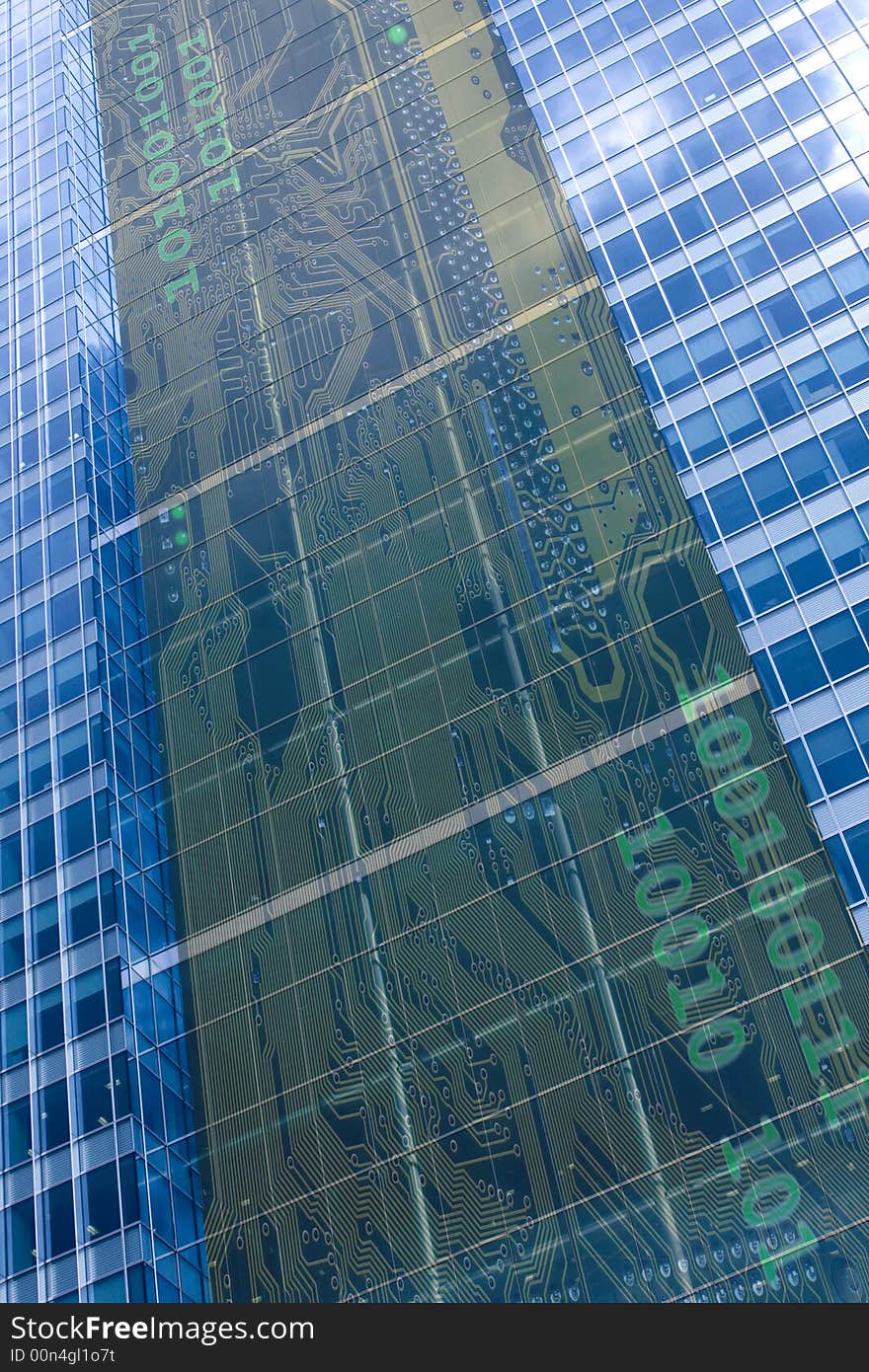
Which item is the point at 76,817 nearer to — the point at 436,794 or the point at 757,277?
the point at 436,794

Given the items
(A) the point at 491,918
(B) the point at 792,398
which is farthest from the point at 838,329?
(A) the point at 491,918

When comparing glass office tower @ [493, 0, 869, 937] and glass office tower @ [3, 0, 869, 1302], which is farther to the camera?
glass office tower @ [493, 0, 869, 937]

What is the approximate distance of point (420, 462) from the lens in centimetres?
3678

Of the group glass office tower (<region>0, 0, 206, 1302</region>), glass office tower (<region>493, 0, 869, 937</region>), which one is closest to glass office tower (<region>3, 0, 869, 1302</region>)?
glass office tower (<region>0, 0, 206, 1302</region>)

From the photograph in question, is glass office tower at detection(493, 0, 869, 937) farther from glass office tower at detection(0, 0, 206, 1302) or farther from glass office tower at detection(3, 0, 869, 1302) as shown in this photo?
glass office tower at detection(0, 0, 206, 1302)

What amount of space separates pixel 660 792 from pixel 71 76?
37.5m

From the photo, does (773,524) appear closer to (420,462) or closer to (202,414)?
(420,462)

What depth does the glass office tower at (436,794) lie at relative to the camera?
89.4 feet

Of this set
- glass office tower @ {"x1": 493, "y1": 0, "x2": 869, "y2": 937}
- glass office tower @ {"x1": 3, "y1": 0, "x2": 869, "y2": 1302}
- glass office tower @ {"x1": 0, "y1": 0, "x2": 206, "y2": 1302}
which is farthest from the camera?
glass office tower @ {"x1": 0, "y1": 0, "x2": 206, "y2": 1302}

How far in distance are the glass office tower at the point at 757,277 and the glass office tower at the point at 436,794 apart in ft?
2.61

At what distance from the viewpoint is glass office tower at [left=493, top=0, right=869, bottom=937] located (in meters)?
30.4

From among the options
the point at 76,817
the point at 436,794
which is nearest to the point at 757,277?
the point at 436,794

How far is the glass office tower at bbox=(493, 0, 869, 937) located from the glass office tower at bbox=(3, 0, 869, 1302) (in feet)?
2.61

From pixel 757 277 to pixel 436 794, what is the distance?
50.0ft
